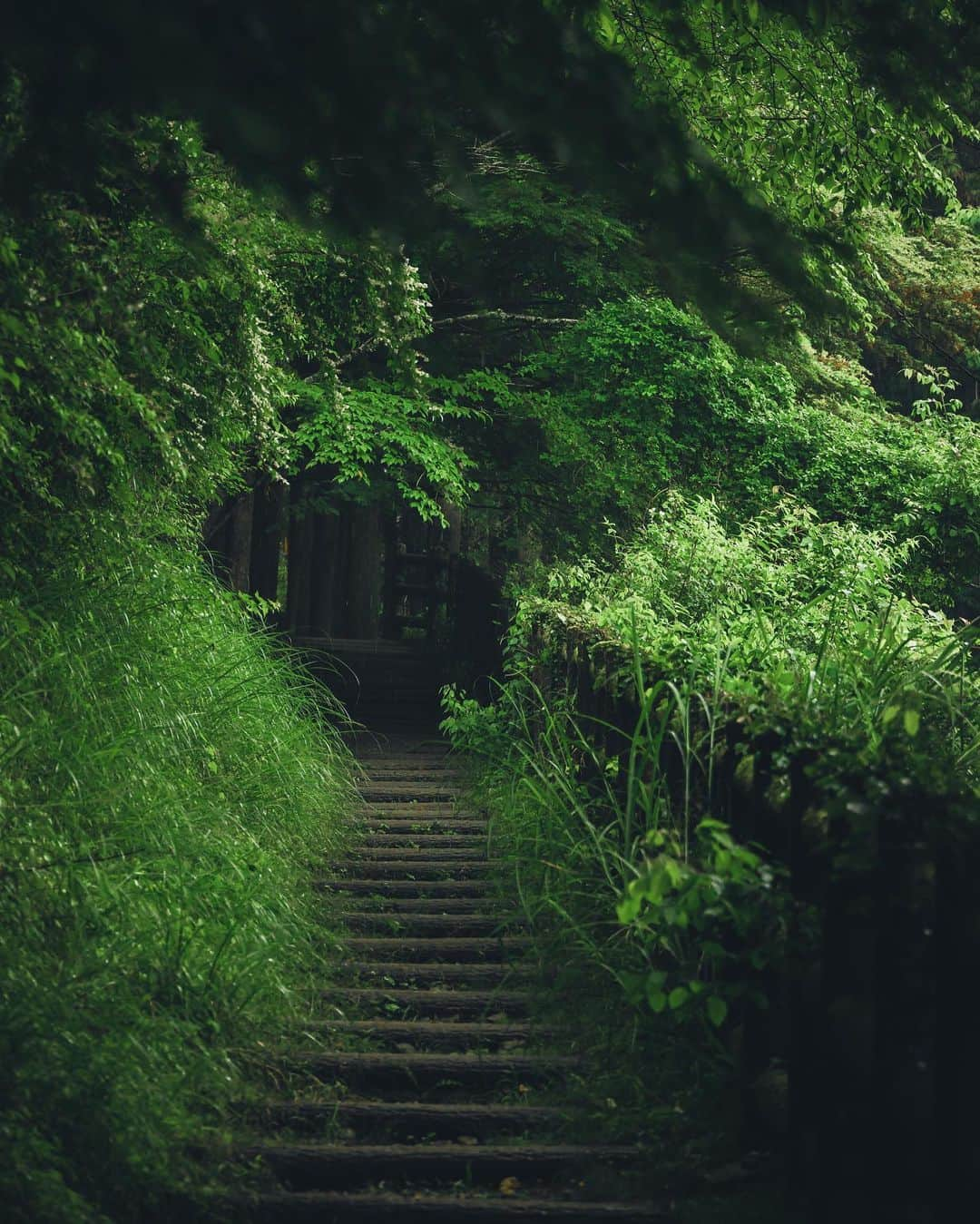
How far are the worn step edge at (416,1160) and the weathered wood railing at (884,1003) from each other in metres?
0.68

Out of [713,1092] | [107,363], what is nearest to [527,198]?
[107,363]

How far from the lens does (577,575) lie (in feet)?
31.6

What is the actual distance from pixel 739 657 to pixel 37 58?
388 cm

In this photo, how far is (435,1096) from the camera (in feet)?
13.4

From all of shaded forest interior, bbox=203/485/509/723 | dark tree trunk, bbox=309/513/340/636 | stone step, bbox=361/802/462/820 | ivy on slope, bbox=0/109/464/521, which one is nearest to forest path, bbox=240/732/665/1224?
stone step, bbox=361/802/462/820

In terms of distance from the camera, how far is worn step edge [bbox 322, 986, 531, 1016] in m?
4.73

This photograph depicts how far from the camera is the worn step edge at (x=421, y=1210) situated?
10.6ft

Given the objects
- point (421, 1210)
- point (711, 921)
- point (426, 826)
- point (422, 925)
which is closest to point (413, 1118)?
point (421, 1210)

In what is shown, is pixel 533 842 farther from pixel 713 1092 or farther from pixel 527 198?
pixel 527 198

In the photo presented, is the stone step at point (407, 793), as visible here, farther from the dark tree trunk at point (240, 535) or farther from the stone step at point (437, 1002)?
the dark tree trunk at point (240, 535)

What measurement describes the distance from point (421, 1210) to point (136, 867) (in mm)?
Result: 1828

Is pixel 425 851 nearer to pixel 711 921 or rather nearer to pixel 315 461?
pixel 711 921

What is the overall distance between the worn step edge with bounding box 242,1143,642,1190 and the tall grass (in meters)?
0.26

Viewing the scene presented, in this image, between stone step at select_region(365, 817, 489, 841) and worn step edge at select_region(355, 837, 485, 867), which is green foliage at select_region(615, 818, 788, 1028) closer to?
worn step edge at select_region(355, 837, 485, 867)
